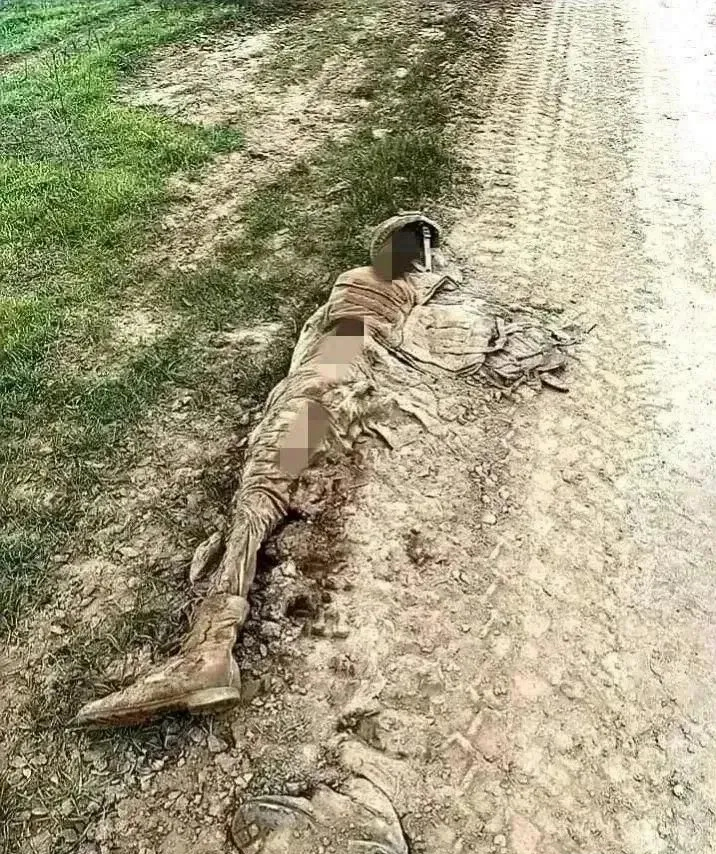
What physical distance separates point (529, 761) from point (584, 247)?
10.2ft

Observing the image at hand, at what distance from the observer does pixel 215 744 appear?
2654 mm

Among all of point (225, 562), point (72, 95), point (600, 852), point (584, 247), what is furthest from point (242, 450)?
point (72, 95)

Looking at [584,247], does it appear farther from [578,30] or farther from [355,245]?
[578,30]

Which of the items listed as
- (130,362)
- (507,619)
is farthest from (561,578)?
(130,362)

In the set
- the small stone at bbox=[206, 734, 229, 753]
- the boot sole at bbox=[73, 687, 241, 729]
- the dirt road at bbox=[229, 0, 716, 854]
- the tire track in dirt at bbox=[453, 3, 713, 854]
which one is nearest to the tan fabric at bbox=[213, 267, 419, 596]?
the dirt road at bbox=[229, 0, 716, 854]

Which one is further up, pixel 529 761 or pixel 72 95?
pixel 72 95

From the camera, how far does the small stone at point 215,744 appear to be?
2.64 m

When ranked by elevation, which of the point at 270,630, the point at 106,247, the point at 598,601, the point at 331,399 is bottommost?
the point at 598,601

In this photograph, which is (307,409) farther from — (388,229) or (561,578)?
(388,229)

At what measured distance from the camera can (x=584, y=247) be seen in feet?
15.7

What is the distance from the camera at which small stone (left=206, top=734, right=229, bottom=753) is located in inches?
104

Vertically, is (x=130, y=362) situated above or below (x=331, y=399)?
below

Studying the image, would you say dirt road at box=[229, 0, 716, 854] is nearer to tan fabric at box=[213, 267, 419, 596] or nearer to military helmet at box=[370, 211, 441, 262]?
tan fabric at box=[213, 267, 419, 596]

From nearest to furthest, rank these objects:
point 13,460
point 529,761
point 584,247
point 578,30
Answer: point 529,761, point 13,460, point 584,247, point 578,30
